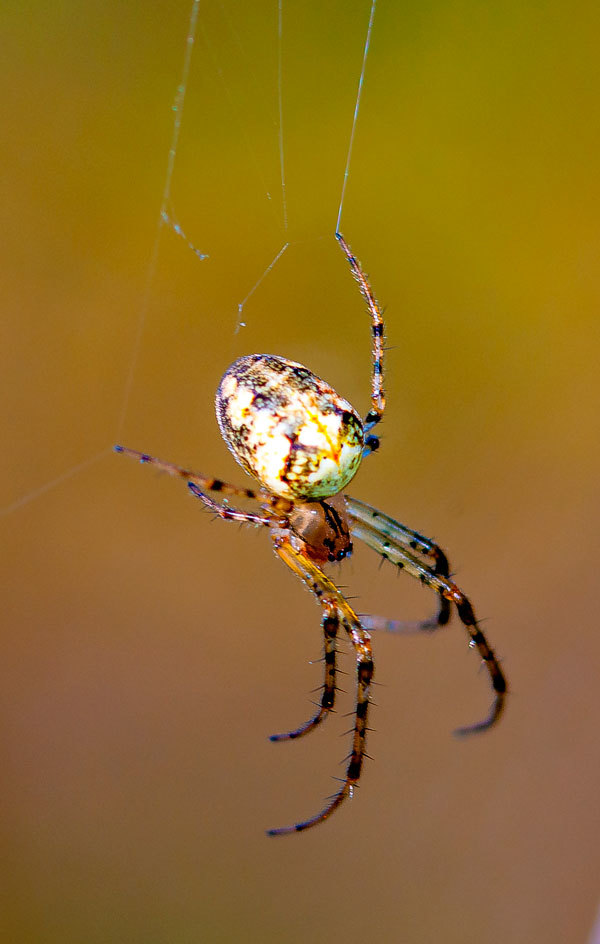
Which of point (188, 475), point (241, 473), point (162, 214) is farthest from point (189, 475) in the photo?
point (241, 473)

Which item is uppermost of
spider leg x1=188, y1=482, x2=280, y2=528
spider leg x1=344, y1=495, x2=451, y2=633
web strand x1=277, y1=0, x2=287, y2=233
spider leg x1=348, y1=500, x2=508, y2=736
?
web strand x1=277, y1=0, x2=287, y2=233

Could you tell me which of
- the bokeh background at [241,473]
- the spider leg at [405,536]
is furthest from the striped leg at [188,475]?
the bokeh background at [241,473]

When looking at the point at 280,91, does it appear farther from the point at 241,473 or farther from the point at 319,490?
the point at 319,490

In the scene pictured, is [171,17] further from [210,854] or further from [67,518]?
[210,854]

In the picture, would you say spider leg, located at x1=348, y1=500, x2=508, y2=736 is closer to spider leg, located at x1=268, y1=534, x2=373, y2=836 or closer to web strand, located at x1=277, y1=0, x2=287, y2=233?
spider leg, located at x1=268, y1=534, x2=373, y2=836

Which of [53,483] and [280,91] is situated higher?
[280,91]

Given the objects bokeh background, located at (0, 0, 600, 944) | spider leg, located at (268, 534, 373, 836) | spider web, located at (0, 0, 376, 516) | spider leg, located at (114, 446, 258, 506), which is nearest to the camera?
spider leg, located at (114, 446, 258, 506)

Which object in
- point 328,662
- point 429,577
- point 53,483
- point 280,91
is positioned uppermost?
point 280,91

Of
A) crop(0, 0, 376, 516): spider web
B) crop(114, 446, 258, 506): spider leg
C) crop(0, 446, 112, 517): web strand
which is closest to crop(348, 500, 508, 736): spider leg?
crop(114, 446, 258, 506): spider leg
